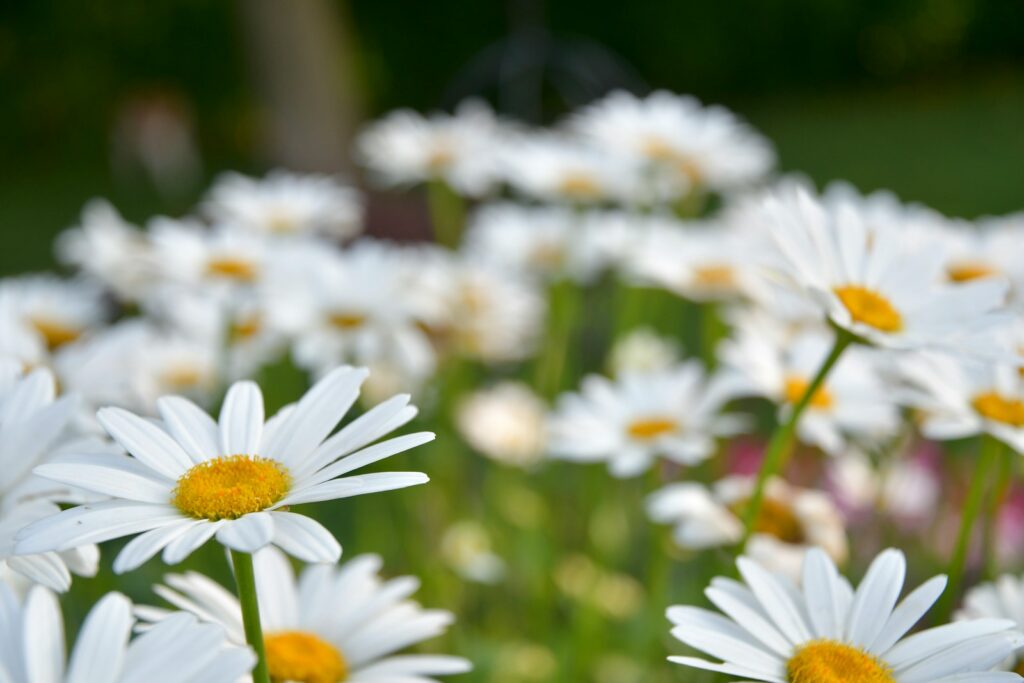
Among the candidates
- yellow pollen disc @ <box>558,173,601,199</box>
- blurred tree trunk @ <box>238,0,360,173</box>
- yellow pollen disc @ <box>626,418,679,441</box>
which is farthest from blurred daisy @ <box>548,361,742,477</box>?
blurred tree trunk @ <box>238,0,360,173</box>

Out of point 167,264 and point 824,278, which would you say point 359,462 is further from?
point 167,264

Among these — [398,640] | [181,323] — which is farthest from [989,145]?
[398,640]

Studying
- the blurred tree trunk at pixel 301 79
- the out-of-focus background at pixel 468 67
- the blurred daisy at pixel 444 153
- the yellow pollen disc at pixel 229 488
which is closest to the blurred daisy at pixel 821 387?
the yellow pollen disc at pixel 229 488

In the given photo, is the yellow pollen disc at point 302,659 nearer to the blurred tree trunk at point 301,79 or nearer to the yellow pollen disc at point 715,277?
the yellow pollen disc at point 715,277

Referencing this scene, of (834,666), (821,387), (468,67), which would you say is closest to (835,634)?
(834,666)

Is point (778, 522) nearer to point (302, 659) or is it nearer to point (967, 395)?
point (967, 395)
